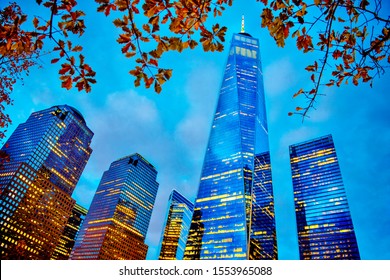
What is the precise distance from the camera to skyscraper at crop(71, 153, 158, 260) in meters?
152

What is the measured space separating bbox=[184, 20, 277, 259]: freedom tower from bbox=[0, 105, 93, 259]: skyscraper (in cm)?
6610

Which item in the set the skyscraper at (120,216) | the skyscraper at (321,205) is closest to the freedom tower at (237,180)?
the skyscraper at (321,205)

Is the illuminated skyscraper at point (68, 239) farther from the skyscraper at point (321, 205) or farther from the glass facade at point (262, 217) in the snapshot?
the skyscraper at point (321, 205)

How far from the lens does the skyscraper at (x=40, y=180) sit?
10088 centimetres

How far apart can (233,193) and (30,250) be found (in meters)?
92.0

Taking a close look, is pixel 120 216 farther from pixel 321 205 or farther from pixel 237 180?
pixel 321 205

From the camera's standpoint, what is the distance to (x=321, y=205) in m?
145

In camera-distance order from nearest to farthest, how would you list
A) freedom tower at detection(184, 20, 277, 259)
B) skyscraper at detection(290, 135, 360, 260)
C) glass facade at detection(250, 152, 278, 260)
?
1. freedom tower at detection(184, 20, 277, 259)
2. skyscraper at detection(290, 135, 360, 260)
3. glass facade at detection(250, 152, 278, 260)

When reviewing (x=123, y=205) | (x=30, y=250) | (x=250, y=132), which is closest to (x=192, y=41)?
(x=30, y=250)

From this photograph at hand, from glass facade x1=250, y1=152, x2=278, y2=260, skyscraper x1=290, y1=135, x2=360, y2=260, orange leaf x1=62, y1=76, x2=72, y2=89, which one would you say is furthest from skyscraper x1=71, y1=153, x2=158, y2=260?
orange leaf x1=62, y1=76, x2=72, y2=89

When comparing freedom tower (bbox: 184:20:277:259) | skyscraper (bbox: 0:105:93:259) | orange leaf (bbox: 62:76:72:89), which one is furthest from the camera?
freedom tower (bbox: 184:20:277:259)

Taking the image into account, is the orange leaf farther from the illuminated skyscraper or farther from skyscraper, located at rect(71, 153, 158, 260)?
the illuminated skyscraper

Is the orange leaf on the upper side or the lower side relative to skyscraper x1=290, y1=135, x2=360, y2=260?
lower

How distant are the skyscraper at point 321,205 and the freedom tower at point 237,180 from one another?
65.2 ft
